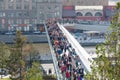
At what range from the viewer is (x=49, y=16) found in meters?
36.6

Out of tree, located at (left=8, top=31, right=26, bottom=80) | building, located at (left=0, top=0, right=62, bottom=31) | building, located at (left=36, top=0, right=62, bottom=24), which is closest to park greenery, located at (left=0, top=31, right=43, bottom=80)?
tree, located at (left=8, top=31, right=26, bottom=80)

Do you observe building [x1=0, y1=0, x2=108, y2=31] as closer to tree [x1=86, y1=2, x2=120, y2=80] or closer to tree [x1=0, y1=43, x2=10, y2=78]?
tree [x1=0, y1=43, x2=10, y2=78]

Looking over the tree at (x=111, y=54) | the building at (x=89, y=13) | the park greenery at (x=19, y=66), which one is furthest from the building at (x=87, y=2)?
the tree at (x=111, y=54)

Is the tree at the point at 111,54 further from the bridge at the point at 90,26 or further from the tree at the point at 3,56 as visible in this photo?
the bridge at the point at 90,26

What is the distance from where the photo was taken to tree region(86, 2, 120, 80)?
5090 millimetres

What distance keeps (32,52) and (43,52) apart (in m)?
7.49

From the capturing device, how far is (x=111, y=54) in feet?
17.1

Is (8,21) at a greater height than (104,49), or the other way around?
(104,49)

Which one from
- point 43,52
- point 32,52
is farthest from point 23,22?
point 32,52

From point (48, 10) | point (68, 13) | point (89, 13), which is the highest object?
point (48, 10)

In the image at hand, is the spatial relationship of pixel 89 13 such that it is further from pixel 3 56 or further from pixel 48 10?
pixel 3 56

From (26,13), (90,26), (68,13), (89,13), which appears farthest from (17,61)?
(89,13)

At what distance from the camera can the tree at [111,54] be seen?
5.09 metres

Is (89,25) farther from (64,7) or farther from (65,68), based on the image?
(65,68)
